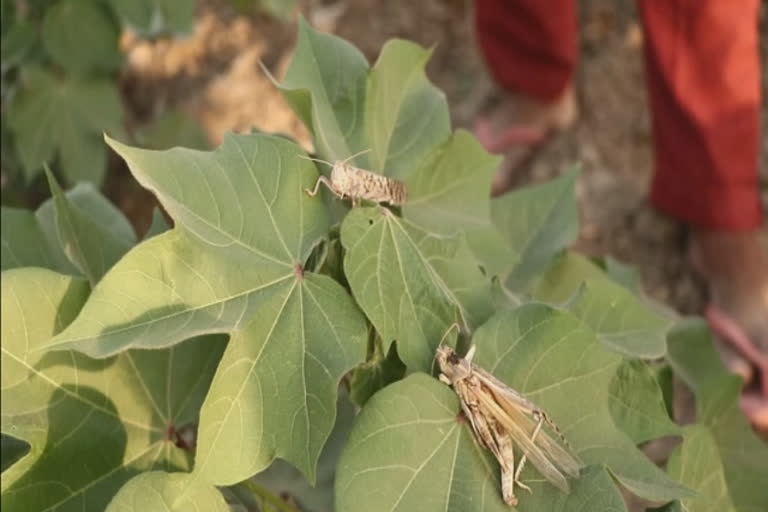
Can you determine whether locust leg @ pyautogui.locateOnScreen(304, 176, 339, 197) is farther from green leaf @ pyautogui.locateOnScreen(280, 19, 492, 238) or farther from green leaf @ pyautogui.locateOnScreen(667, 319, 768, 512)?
green leaf @ pyautogui.locateOnScreen(667, 319, 768, 512)

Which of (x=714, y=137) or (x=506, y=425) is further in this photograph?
(x=714, y=137)

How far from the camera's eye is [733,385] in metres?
0.78

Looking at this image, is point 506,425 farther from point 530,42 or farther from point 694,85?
point 530,42

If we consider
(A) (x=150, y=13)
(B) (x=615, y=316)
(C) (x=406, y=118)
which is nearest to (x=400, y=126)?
(C) (x=406, y=118)

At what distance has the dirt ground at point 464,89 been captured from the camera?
5.78 feet

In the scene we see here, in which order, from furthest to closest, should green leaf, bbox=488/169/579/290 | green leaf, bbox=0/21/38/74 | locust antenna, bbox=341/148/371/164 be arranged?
green leaf, bbox=0/21/38/74, green leaf, bbox=488/169/579/290, locust antenna, bbox=341/148/371/164

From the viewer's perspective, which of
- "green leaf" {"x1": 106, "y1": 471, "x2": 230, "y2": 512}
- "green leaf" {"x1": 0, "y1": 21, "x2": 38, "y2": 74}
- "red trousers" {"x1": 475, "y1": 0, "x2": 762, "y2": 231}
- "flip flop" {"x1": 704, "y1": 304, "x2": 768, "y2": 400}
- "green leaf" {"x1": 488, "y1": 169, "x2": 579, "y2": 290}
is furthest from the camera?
"flip flop" {"x1": 704, "y1": 304, "x2": 768, "y2": 400}

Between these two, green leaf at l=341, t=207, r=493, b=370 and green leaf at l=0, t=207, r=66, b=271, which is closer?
green leaf at l=341, t=207, r=493, b=370

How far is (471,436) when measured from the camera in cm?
56

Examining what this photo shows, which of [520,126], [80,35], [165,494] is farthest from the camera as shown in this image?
[520,126]

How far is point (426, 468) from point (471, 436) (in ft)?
0.12

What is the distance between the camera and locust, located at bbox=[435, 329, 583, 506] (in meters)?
0.55

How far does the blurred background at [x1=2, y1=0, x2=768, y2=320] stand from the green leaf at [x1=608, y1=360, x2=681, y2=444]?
0.92 meters

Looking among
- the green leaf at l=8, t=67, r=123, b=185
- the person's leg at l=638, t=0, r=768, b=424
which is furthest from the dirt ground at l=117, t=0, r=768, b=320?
the green leaf at l=8, t=67, r=123, b=185
